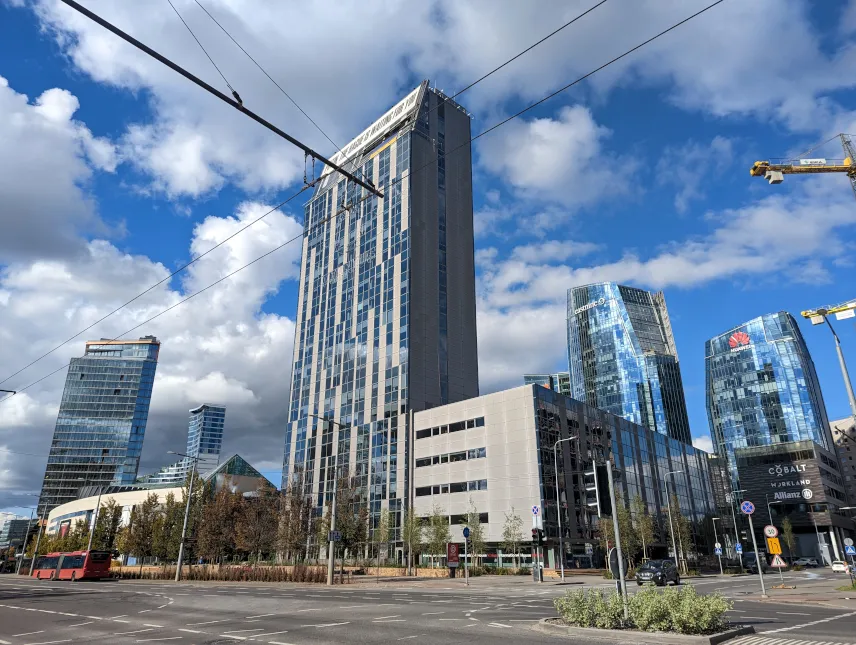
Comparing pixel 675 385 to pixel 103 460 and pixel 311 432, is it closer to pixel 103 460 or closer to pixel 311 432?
pixel 311 432

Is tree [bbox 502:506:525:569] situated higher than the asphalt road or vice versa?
tree [bbox 502:506:525:569]

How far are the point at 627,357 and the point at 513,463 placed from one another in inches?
4780

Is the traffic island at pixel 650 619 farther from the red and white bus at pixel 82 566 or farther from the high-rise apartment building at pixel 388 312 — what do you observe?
the high-rise apartment building at pixel 388 312

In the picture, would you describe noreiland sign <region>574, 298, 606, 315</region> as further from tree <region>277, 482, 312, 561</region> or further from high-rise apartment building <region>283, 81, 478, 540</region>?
tree <region>277, 482, 312, 561</region>

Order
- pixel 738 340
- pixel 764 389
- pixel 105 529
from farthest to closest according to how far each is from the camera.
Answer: pixel 738 340, pixel 764 389, pixel 105 529

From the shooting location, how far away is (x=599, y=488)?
1399 cm

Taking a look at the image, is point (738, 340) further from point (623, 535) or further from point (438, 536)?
point (438, 536)

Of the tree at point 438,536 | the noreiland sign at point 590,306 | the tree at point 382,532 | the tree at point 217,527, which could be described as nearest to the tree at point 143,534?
the tree at point 217,527

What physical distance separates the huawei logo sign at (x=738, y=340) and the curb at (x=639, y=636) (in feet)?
551

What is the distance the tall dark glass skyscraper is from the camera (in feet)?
478

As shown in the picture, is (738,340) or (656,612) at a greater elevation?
(738,340)

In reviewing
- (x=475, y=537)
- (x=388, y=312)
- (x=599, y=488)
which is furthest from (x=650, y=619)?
(x=388, y=312)

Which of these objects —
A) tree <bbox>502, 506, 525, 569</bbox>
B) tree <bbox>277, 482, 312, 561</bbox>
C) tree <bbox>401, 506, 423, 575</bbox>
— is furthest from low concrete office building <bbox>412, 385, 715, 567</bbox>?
tree <bbox>277, 482, 312, 561</bbox>

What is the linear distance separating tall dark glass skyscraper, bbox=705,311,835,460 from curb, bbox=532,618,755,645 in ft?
519
